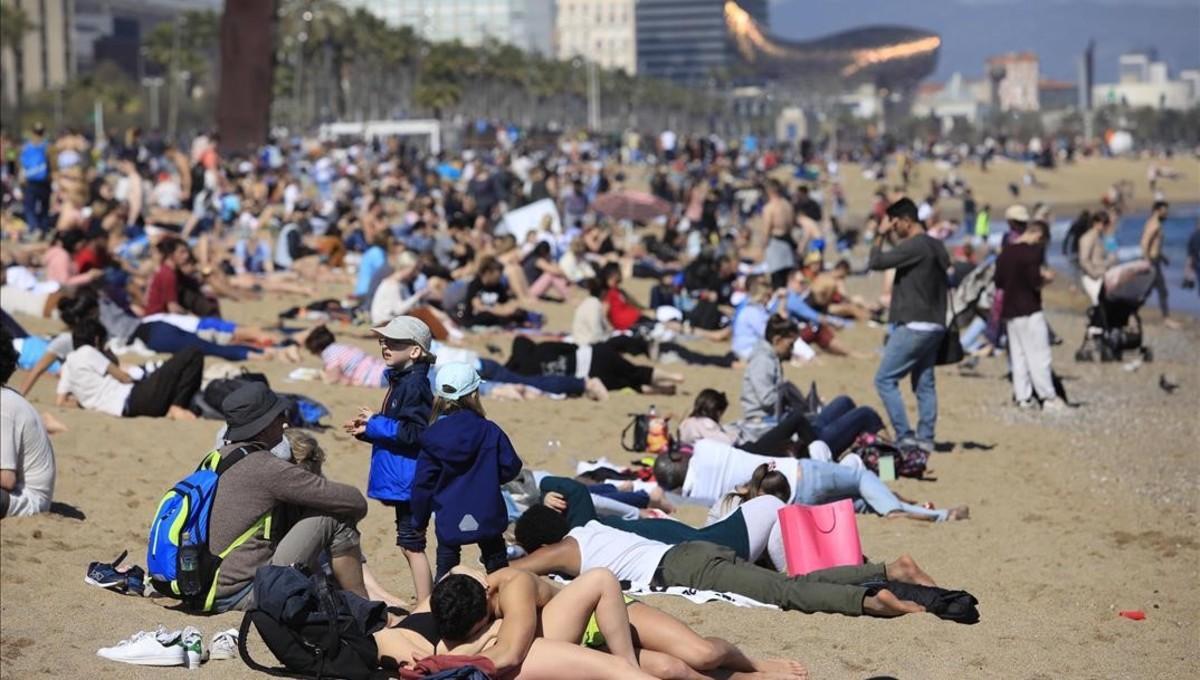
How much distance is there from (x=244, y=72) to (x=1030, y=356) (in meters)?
32.5

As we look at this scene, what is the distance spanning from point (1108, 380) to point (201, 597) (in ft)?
34.3

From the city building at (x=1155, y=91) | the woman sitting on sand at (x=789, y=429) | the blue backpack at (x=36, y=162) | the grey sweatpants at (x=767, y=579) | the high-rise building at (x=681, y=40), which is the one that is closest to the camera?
the grey sweatpants at (x=767, y=579)

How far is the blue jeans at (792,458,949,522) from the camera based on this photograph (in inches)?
368

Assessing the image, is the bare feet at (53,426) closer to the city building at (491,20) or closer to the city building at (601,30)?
the city building at (601,30)

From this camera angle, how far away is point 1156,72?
197 meters

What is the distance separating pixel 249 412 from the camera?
7.04m

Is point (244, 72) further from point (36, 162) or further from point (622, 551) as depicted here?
point (622, 551)

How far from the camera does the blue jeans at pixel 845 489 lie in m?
9.34

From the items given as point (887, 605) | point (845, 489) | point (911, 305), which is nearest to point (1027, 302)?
point (911, 305)

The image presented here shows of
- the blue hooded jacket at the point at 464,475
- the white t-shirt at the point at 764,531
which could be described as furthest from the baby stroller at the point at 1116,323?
the blue hooded jacket at the point at 464,475

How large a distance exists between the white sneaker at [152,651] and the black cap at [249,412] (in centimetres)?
85

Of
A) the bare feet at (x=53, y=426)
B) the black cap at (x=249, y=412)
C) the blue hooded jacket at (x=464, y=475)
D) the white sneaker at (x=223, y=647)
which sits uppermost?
the black cap at (x=249, y=412)

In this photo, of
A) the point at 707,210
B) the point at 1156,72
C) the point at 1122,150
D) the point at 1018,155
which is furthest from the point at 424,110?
the point at 1156,72

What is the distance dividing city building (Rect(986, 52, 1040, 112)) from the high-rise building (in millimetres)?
25948
